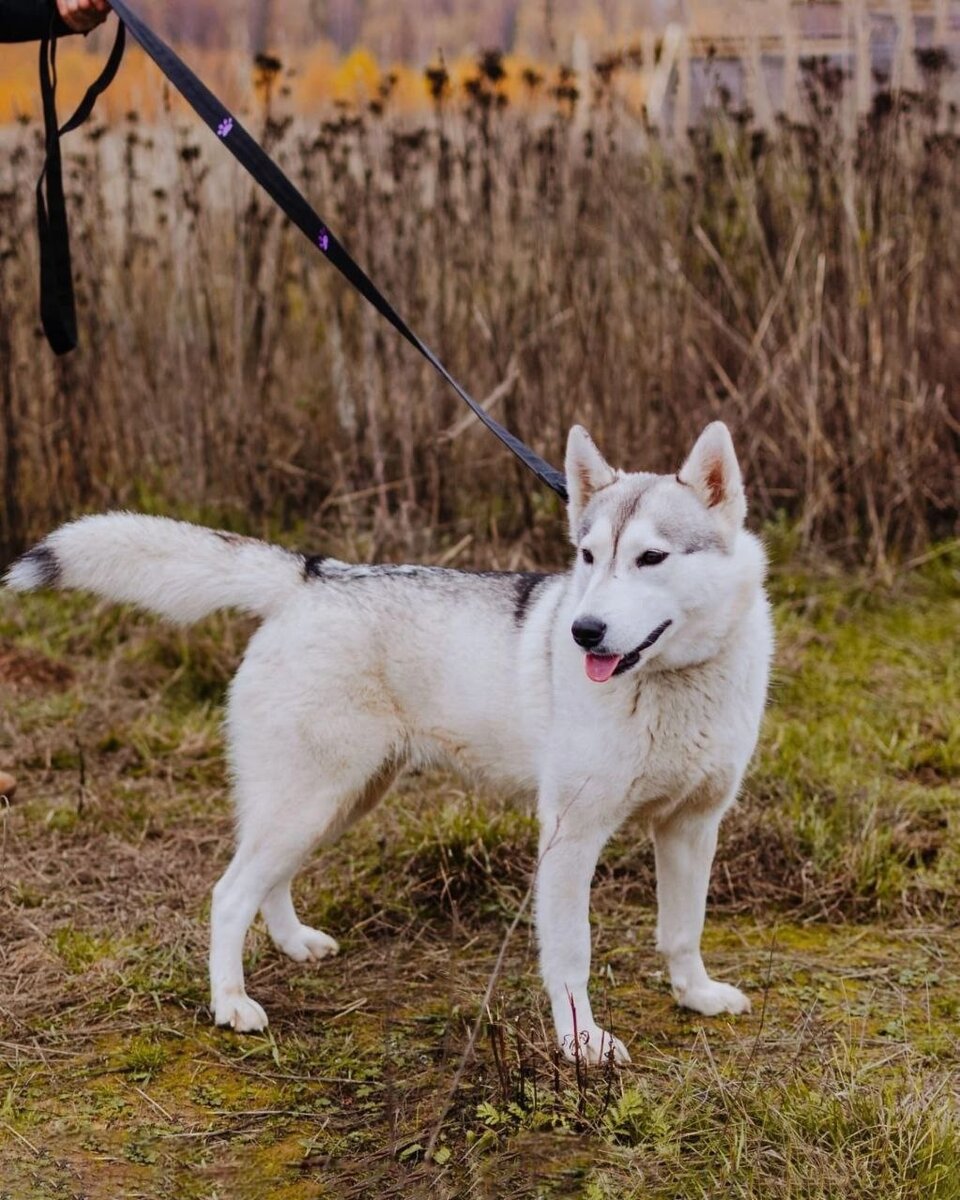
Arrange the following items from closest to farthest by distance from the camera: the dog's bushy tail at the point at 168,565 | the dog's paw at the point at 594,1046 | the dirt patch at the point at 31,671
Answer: the dog's paw at the point at 594,1046 → the dog's bushy tail at the point at 168,565 → the dirt patch at the point at 31,671

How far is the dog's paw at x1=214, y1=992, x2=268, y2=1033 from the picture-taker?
3.33m

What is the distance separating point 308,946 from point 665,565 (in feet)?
4.72

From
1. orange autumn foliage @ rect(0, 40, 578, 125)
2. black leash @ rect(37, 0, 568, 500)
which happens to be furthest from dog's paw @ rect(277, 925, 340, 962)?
orange autumn foliage @ rect(0, 40, 578, 125)

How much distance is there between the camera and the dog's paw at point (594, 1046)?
121 inches

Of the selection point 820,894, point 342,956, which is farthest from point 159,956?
point 820,894

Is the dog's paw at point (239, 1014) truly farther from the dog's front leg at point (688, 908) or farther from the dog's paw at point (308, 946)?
the dog's front leg at point (688, 908)

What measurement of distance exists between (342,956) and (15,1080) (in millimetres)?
930

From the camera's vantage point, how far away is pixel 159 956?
3.62m

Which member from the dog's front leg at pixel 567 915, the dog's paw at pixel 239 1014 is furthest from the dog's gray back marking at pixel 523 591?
the dog's paw at pixel 239 1014

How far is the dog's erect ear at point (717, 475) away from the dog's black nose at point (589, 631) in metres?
0.44

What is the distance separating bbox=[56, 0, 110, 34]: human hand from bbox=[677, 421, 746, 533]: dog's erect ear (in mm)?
1864

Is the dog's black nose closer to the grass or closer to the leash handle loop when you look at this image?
the grass

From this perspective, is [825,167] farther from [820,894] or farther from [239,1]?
[820,894]

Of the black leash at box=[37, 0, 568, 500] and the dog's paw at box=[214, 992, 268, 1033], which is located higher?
the black leash at box=[37, 0, 568, 500]
